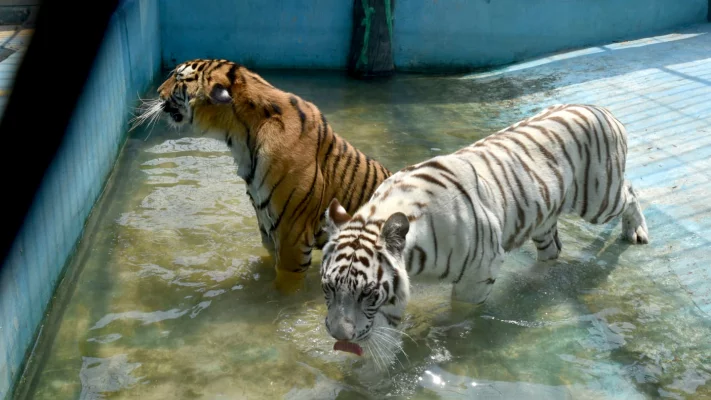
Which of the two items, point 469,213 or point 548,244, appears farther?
point 548,244

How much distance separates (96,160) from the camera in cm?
472

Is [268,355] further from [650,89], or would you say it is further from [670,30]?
[670,30]

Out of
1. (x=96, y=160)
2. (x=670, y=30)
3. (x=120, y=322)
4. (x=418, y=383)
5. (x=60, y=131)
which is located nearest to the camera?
(x=60, y=131)

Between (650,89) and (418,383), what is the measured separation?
16.0ft

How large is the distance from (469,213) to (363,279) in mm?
687

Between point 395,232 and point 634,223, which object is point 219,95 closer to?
point 395,232

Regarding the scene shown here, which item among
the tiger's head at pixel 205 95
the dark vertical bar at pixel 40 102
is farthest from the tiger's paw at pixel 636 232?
the dark vertical bar at pixel 40 102

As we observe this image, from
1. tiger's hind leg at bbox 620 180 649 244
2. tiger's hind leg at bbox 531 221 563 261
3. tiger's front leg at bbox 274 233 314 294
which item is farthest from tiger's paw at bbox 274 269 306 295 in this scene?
tiger's hind leg at bbox 620 180 649 244

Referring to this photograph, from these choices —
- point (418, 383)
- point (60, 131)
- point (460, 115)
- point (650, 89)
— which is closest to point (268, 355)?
point (418, 383)

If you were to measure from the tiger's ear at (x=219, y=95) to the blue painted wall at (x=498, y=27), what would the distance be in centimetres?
528

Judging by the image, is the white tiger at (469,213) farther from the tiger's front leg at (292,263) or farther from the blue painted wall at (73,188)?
the blue painted wall at (73,188)

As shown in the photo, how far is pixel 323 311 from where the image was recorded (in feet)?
11.8

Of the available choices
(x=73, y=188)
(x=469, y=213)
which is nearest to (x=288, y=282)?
(x=469, y=213)

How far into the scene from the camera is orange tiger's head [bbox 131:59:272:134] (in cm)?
351
